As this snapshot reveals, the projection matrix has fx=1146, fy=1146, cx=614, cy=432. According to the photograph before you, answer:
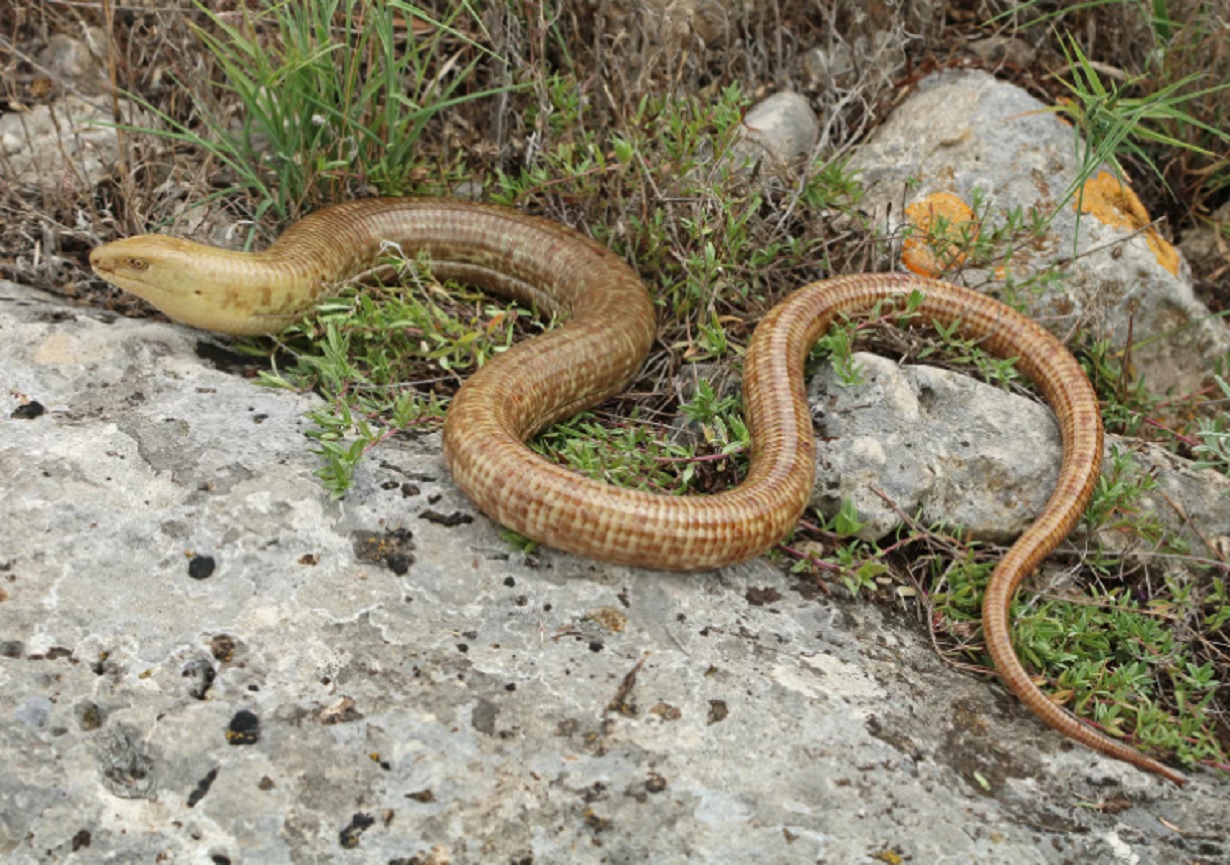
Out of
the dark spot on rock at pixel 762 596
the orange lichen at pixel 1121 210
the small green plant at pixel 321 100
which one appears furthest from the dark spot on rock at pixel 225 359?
the orange lichen at pixel 1121 210

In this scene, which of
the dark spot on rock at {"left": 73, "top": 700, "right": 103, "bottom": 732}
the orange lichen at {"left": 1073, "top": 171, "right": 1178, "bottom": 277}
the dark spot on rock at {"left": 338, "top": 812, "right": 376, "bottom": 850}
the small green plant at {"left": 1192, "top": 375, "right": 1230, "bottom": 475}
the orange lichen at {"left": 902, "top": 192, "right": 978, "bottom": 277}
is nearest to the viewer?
the dark spot on rock at {"left": 338, "top": 812, "right": 376, "bottom": 850}

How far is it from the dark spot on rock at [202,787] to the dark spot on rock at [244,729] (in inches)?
3.9

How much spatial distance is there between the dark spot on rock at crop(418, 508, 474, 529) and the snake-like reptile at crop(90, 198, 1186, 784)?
67mm

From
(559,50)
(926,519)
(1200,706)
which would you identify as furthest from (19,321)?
(1200,706)

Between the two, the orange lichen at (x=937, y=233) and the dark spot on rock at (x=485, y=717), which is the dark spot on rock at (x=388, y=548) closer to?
the dark spot on rock at (x=485, y=717)

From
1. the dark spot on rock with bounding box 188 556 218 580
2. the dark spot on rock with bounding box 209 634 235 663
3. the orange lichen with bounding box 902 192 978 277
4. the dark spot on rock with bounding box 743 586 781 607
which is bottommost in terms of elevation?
the dark spot on rock with bounding box 743 586 781 607

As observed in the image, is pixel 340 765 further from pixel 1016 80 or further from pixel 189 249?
pixel 1016 80

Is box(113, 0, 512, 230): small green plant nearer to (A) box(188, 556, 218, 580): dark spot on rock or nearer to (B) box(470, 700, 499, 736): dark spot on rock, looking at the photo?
(A) box(188, 556, 218, 580): dark spot on rock

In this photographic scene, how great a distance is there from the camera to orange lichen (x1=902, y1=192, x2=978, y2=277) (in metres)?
5.06

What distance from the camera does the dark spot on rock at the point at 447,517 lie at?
3.72m

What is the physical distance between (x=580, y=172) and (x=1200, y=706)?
320cm

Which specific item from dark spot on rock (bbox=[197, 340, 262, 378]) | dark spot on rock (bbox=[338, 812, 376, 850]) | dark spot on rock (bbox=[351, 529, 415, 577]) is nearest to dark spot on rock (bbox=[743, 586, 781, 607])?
dark spot on rock (bbox=[351, 529, 415, 577])

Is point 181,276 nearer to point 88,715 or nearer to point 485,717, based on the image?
point 88,715

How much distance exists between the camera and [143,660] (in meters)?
3.08
